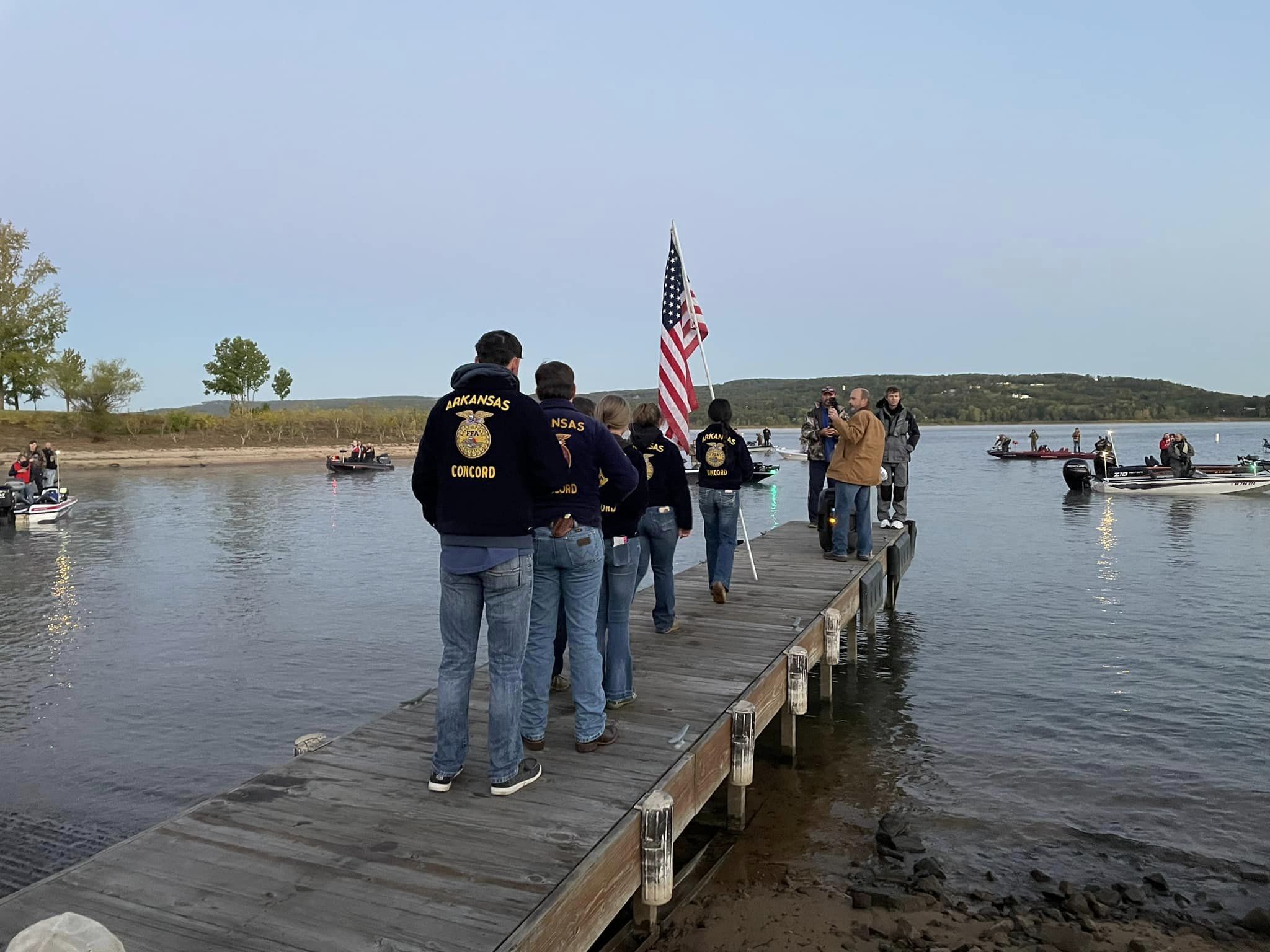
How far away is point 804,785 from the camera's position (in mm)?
7449

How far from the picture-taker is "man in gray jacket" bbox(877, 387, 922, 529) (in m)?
13.1

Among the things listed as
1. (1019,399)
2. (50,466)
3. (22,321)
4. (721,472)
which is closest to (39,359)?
(22,321)

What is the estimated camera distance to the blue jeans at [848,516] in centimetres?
1127

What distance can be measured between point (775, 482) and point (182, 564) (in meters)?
33.5

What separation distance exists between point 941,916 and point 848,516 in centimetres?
682

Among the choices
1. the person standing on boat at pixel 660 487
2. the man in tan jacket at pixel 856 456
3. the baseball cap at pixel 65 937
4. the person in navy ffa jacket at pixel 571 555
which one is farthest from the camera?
the man in tan jacket at pixel 856 456

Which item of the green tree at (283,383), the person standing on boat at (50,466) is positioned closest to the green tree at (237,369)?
the green tree at (283,383)

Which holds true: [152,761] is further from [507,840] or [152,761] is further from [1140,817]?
[1140,817]

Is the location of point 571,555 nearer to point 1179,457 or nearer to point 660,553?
point 660,553

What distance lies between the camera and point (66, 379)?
64875 millimetres

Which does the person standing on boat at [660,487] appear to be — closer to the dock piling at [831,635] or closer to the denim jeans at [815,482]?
the dock piling at [831,635]

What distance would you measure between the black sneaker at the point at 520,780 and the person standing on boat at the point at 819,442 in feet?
23.1

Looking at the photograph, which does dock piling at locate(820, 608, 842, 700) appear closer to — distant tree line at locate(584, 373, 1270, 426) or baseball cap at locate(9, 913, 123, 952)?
baseball cap at locate(9, 913, 123, 952)

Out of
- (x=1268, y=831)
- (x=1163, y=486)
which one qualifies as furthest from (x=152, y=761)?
(x=1163, y=486)
